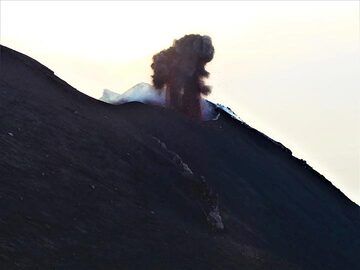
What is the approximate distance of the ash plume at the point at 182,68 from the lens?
50.9ft

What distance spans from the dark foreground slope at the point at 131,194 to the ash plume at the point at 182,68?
21.1 inches

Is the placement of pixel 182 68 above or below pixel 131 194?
above

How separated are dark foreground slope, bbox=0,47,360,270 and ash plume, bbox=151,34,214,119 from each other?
1.76ft

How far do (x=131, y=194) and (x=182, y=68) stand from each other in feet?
17.1

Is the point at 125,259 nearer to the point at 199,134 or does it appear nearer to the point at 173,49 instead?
the point at 199,134

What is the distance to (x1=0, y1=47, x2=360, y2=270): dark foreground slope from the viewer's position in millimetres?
9492

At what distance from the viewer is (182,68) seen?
51.4 feet

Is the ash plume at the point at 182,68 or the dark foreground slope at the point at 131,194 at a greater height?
the ash plume at the point at 182,68

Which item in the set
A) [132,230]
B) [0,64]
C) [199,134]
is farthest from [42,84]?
[199,134]

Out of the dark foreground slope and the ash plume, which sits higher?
the ash plume

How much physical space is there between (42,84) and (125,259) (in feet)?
11.6

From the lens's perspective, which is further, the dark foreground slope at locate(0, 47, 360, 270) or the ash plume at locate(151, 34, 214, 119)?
the ash plume at locate(151, 34, 214, 119)

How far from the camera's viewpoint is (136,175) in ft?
37.9

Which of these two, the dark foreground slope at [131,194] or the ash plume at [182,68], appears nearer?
the dark foreground slope at [131,194]
